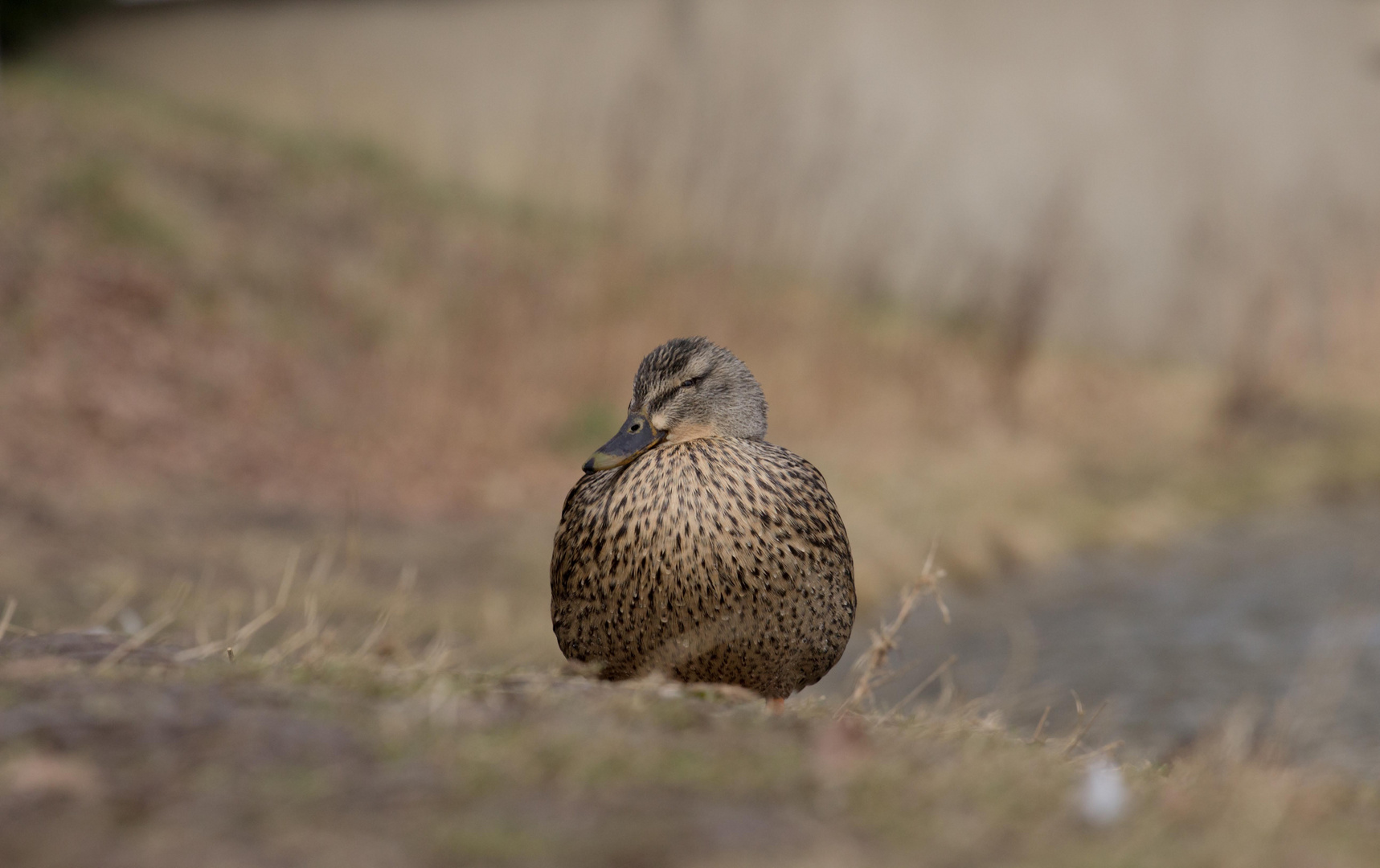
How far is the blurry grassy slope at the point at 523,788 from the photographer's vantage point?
165 cm

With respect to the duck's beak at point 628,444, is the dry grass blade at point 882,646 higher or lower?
lower

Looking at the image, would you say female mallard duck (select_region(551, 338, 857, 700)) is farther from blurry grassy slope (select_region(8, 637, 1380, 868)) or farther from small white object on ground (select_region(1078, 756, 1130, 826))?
small white object on ground (select_region(1078, 756, 1130, 826))

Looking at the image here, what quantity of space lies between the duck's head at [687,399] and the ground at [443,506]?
670 mm

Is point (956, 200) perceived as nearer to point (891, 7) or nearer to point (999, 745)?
point (891, 7)

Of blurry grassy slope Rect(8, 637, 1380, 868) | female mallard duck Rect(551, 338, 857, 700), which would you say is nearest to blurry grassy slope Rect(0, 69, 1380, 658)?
female mallard duck Rect(551, 338, 857, 700)

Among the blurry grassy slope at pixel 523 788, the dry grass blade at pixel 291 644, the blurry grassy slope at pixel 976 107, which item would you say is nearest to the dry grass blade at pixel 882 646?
the blurry grassy slope at pixel 523 788

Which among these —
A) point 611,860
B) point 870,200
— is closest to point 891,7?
point 870,200

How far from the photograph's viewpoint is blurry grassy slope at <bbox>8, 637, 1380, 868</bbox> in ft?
5.42

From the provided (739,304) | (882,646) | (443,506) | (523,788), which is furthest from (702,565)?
(739,304)

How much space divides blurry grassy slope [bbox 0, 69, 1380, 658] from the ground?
4 cm

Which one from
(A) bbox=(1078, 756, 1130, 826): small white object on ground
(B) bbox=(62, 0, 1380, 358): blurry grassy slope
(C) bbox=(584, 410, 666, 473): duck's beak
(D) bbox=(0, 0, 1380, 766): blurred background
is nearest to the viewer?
(A) bbox=(1078, 756, 1130, 826): small white object on ground

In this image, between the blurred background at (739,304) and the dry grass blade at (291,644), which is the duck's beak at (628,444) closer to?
the dry grass blade at (291,644)

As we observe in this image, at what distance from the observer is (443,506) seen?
Answer: 866 cm

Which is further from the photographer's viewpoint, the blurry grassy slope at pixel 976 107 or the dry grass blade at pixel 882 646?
the blurry grassy slope at pixel 976 107
